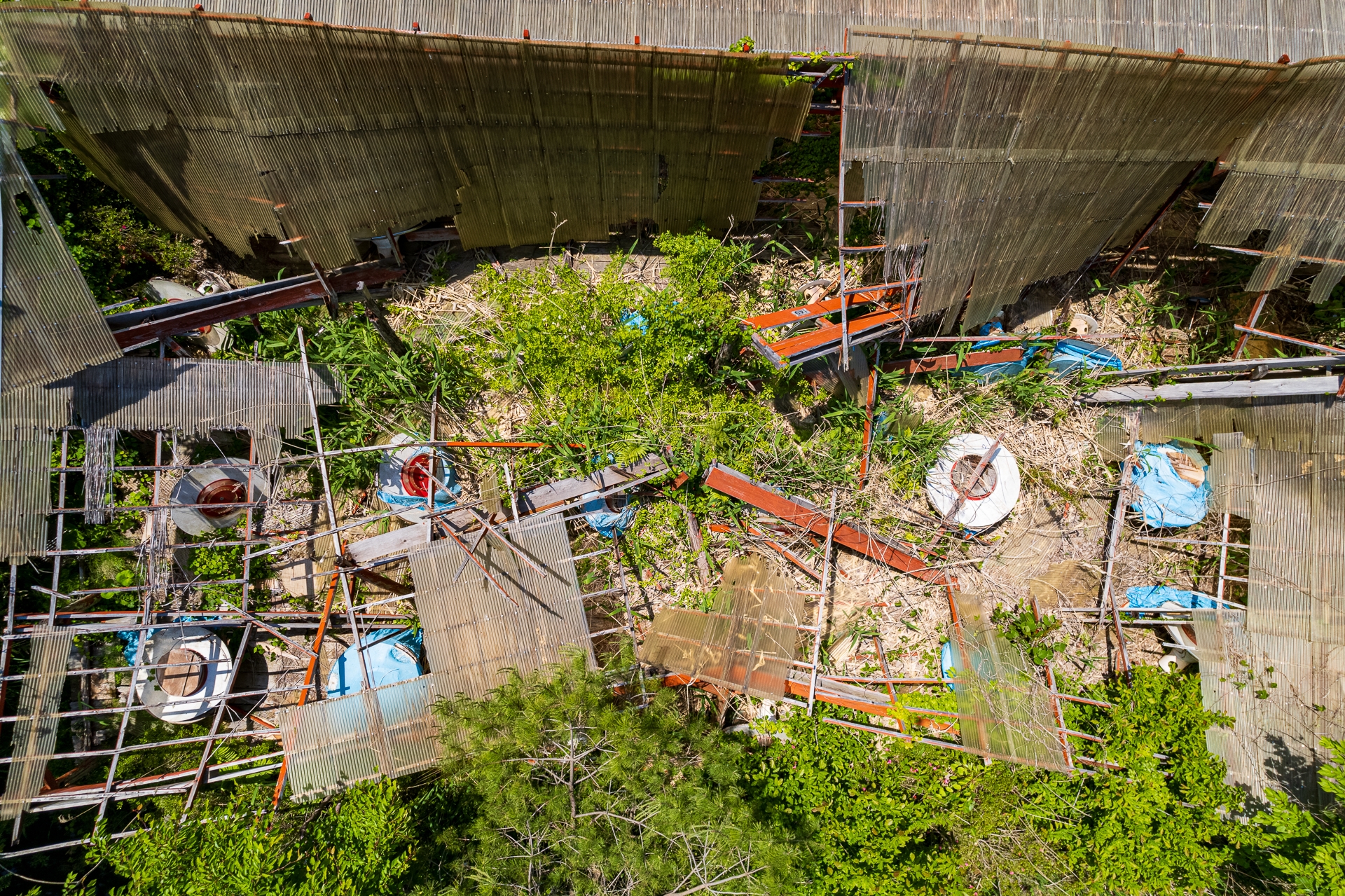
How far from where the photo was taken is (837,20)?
7.71 meters

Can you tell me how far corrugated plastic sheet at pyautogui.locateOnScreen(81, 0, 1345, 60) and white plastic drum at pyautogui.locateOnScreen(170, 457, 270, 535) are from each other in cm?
561

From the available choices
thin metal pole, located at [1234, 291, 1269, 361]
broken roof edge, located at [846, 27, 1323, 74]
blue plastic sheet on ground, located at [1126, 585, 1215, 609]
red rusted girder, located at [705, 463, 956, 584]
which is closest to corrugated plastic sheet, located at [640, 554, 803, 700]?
red rusted girder, located at [705, 463, 956, 584]

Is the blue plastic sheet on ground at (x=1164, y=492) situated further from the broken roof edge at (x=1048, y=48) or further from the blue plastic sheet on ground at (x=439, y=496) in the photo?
the blue plastic sheet on ground at (x=439, y=496)

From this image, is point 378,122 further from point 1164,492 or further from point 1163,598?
point 1163,598

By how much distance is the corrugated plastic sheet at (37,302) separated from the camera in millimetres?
6746

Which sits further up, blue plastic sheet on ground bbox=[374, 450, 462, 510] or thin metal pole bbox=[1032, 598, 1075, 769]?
blue plastic sheet on ground bbox=[374, 450, 462, 510]

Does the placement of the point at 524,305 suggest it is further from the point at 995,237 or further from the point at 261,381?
the point at 995,237

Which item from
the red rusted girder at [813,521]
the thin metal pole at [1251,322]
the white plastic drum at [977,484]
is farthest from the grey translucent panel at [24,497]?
the thin metal pole at [1251,322]

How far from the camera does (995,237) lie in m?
7.84

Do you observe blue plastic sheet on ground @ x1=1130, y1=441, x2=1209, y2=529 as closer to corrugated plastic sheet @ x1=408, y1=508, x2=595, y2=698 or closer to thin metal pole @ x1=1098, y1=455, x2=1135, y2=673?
thin metal pole @ x1=1098, y1=455, x2=1135, y2=673

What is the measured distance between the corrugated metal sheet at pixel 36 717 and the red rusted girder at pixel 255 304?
3.82 meters

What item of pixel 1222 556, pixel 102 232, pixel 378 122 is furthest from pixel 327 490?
pixel 1222 556

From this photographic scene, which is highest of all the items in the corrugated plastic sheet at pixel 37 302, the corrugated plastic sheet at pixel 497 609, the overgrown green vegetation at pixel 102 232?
the overgrown green vegetation at pixel 102 232

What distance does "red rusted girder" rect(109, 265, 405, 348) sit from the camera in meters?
7.84
